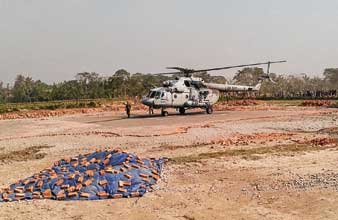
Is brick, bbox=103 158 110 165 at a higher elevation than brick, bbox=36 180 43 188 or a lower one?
higher

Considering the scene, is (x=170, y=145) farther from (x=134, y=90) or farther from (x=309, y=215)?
(x=134, y=90)

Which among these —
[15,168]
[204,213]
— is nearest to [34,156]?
[15,168]

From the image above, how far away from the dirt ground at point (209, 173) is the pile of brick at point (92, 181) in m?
0.27

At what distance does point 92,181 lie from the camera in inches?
356

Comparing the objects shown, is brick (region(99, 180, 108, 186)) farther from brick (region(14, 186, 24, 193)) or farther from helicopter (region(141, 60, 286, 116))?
helicopter (region(141, 60, 286, 116))

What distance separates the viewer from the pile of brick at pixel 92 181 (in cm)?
862

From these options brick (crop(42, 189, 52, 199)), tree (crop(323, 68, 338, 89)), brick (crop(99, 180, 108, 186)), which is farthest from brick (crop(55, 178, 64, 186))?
tree (crop(323, 68, 338, 89))

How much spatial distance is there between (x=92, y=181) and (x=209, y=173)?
9.82 feet

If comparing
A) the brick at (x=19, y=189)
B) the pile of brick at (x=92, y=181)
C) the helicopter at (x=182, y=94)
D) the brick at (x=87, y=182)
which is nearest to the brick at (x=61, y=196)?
the pile of brick at (x=92, y=181)

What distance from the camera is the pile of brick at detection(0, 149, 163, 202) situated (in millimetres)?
8625

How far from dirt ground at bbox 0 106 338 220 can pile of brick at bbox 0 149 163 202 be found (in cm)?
27

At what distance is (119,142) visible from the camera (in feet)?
55.2

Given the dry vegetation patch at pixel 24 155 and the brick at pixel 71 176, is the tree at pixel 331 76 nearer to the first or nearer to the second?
the dry vegetation patch at pixel 24 155

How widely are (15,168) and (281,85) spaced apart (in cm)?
6315
